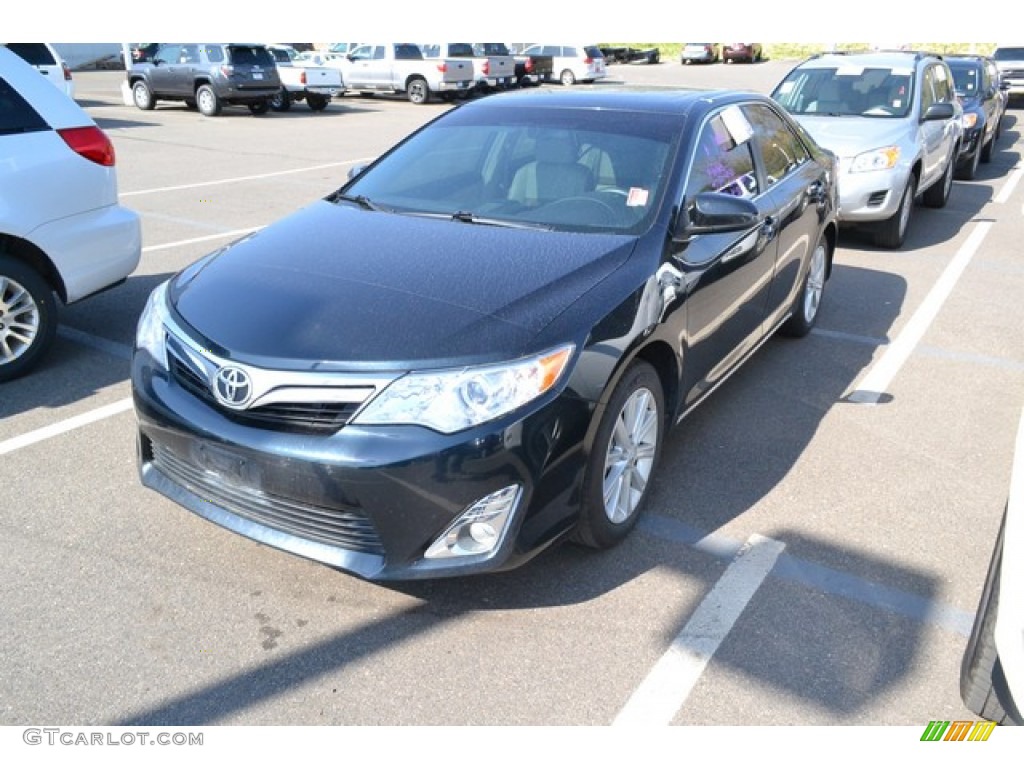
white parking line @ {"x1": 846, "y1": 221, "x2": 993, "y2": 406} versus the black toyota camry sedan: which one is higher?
the black toyota camry sedan

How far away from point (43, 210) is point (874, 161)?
6634mm

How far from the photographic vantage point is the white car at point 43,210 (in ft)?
15.5

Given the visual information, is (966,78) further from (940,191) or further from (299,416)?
(299,416)

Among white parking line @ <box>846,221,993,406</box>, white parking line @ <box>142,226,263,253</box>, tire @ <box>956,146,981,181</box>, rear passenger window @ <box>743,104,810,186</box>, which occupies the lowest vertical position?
tire @ <box>956,146,981,181</box>

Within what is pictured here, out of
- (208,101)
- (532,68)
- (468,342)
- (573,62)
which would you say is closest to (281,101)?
(208,101)

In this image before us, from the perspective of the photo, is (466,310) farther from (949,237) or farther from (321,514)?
(949,237)

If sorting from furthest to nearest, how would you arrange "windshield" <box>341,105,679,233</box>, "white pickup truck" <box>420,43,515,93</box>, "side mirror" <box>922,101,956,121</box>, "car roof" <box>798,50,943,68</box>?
"white pickup truck" <box>420,43,515,93</box>
"car roof" <box>798,50,943,68</box>
"side mirror" <box>922,101,956,121</box>
"windshield" <box>341,105,679,233</box>

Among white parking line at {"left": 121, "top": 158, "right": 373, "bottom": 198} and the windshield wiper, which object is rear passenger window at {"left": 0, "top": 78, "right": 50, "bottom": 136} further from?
white parking line at {"left": 121, "top": 158, "right": 373, "bottom": 198}

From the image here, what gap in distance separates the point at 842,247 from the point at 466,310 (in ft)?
21.5

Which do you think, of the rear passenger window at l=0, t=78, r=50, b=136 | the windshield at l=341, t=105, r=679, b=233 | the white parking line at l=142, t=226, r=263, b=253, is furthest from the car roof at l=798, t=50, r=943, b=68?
the rear passenger window at l=0, t=78, r=50, b=136

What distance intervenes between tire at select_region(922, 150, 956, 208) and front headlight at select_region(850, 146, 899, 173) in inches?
97.1

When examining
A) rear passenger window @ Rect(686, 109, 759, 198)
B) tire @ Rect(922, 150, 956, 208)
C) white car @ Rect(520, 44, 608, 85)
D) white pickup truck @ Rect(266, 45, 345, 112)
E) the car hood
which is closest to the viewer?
rear passenger window @ Rect(686, 109, 759, 198)

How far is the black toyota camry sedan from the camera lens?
2.73 metres
